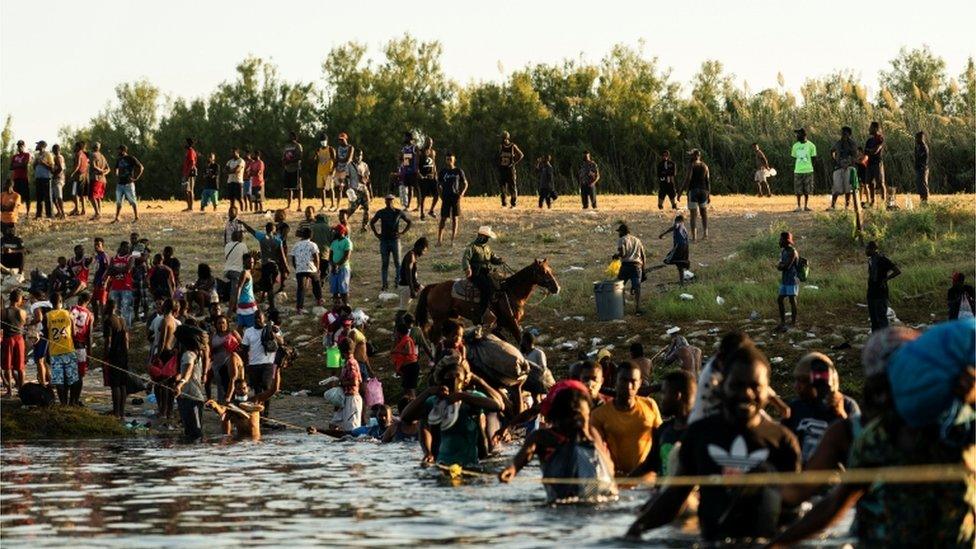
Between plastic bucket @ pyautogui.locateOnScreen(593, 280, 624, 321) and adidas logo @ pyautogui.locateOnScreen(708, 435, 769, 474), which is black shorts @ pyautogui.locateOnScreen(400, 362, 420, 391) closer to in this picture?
plastic bucket @ pyautogui.locateOnScreen(593, 280, 624, 321)

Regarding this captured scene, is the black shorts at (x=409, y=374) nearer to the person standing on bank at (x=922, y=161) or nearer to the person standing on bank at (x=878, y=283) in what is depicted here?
the person standing on bank at (x=878, y=283)

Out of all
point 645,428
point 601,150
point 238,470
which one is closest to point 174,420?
point 238,470

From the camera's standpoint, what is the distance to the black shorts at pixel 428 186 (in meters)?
40.4

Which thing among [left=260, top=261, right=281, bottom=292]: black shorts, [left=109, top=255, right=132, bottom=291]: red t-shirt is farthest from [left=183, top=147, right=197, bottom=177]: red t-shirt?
[left=260, top=261, right=281, bottom=292]: black shorts

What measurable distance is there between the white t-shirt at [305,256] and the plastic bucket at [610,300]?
4.75 metres

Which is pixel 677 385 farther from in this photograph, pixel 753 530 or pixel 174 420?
pixel 174 420

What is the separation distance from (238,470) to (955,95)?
58767 millimetres

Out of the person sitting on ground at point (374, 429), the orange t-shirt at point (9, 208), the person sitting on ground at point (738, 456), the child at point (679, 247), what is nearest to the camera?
the person sitting on ground at point (738, 456)

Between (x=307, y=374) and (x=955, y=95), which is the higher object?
(x=955, y=95)

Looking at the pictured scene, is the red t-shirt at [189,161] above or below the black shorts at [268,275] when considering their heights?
above

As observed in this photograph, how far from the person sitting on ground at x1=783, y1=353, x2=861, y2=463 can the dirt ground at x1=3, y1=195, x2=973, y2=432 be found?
14.7m

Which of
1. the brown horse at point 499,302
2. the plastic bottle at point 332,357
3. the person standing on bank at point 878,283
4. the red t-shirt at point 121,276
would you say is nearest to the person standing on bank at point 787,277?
the person standing on bank at point 878,283

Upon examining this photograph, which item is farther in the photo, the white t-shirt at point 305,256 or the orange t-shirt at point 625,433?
the white t-shirt at point 305,256

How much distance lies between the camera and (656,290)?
32.9 meters
